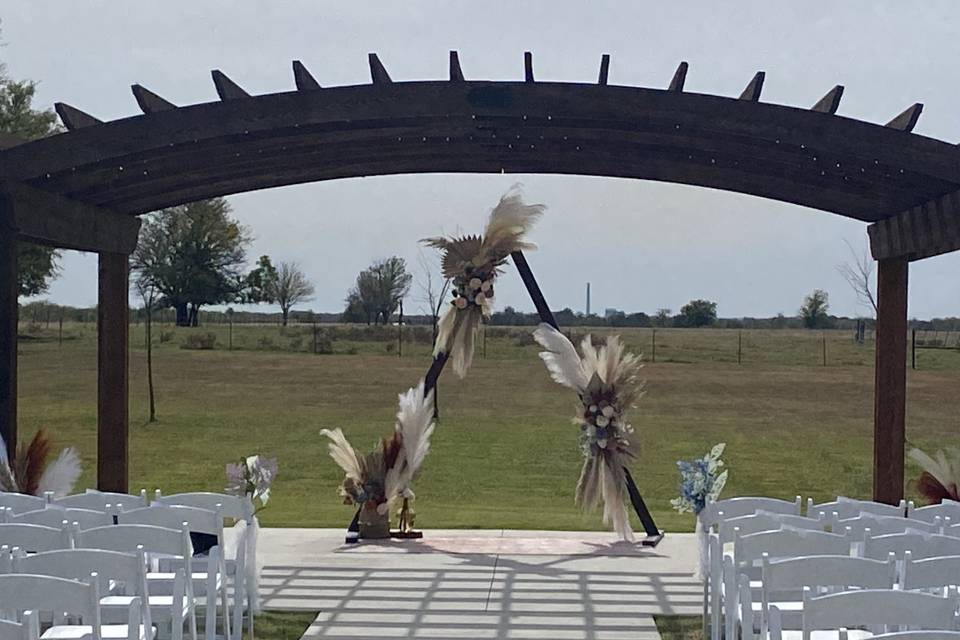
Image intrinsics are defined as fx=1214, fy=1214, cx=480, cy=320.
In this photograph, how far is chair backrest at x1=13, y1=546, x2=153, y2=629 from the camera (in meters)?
3.98

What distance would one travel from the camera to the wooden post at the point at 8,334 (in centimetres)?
671

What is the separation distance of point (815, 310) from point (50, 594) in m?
20.7

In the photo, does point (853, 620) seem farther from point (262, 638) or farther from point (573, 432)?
point (573, 432)

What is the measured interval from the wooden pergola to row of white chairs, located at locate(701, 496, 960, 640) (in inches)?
66.4

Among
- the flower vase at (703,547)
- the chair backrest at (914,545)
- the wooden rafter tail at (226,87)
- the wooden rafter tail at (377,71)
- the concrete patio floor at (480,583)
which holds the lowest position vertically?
the concrete patio floor at (480,583)

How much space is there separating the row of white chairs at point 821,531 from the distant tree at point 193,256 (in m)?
15.3

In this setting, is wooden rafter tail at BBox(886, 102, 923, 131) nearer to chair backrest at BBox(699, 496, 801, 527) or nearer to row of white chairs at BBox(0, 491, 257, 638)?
chair backrest at BBox(699, 496, 801, 527)

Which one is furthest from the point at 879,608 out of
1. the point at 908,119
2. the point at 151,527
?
the point at 908,119

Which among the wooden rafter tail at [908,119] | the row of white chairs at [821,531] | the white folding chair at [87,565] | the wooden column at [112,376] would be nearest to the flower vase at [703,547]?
the row of white chairs at [821,531]

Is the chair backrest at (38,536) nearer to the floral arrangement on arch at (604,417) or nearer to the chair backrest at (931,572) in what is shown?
the chair backrest at (931,572)

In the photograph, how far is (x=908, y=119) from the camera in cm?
627

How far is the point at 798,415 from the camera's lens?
61.4ft

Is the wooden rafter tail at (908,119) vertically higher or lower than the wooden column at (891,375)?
higher

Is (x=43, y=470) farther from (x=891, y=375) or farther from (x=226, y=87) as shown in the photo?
(x=891, y=375)
